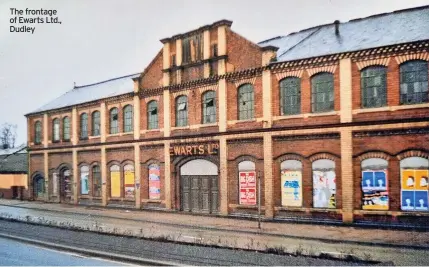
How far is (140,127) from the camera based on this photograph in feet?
87.0

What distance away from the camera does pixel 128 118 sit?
2770cm

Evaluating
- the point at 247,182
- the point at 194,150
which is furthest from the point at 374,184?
the point at 194,150

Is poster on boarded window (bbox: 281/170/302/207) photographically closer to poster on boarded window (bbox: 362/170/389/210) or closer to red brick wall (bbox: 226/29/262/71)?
poster on boarded window (bbox: 362/170/389/210)

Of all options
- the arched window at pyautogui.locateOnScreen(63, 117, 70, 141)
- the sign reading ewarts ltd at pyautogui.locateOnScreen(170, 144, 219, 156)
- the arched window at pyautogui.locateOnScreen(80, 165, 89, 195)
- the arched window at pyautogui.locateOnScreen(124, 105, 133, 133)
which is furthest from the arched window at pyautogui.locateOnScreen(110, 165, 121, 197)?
the arched window at pyautogui.locateOnScreen(63, 117, 70, 141)

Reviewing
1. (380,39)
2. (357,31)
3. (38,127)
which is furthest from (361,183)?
(38,127)

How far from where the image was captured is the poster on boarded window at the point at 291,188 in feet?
63.0

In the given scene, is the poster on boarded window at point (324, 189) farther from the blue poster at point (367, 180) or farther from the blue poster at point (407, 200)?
the blue poster at point (407, 200)

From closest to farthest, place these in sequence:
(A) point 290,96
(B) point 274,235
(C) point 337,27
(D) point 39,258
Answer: (D) point 39,258
(B) point 274,235
(A) point 290,96
(C) point 337,27

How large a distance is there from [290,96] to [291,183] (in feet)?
13.5

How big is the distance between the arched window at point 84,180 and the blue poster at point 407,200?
22023mm

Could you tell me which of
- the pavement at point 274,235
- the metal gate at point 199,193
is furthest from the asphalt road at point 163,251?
the metal gate at point 199,193

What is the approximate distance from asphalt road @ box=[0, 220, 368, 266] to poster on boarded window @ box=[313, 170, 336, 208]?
6802mm

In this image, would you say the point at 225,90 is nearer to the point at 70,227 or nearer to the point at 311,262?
the point at 70,227

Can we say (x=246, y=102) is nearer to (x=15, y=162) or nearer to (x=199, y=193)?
(x=199, y=193)
